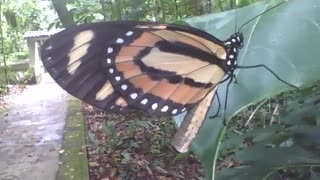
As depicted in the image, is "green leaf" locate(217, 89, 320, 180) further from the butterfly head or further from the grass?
the grass

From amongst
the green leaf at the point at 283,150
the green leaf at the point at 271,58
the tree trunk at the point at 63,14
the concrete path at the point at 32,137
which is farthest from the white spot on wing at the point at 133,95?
the tree trunk at the point at 63,14

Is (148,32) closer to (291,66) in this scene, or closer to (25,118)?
(291,66)

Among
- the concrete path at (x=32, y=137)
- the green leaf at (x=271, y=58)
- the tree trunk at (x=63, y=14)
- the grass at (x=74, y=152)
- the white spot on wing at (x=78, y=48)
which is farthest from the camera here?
the tree trunk at (x=63, y=14)

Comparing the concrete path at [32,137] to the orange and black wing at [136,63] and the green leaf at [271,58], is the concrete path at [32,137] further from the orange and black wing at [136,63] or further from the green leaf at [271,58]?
the green leaf at [271,58]

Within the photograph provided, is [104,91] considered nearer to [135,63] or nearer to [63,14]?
[135,63]

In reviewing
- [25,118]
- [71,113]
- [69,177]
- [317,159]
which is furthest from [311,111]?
[25,118]

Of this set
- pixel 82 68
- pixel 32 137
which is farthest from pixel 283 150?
pixel 32 137
